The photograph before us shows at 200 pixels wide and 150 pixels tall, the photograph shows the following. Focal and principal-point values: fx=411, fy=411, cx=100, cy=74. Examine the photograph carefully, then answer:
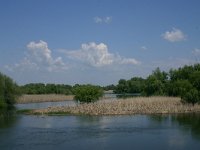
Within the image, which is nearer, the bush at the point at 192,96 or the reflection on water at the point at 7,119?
the reflection on water at the point at 7,119

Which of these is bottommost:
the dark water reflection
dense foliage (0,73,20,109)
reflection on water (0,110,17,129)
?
the dark water reflection

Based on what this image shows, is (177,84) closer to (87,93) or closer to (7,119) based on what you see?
(87,93)

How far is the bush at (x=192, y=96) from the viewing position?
183 feet

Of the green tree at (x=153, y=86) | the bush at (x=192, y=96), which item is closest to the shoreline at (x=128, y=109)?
the bush at (x=192, y=96)

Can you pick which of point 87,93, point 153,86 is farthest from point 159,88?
point 87,93

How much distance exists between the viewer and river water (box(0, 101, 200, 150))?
29.9m

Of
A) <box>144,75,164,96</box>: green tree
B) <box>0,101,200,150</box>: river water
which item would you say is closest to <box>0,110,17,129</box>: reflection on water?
<box>0,101,200,150</box>: river water

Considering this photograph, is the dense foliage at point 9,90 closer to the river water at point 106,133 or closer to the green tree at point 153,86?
the river water at point 106,133

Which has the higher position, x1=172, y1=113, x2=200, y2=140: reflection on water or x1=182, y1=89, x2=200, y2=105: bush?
x1=182, y1=89, x2=200, y2=105: bush

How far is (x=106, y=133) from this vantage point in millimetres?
35688

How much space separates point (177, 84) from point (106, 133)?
38.8 meters

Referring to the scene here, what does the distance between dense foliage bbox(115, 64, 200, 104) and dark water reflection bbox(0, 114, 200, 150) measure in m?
8.29

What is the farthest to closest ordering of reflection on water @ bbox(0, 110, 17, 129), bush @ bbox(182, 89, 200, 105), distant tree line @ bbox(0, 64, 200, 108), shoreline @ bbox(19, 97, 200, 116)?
distant tree line @ bbox(0, 64, 200, 108) → bush @ bbox(182, 89, 200, 105) → shoreline @ bbox(19, 97, 200, 116) → reflection on water @ bbox(0, 110, 17, 129)

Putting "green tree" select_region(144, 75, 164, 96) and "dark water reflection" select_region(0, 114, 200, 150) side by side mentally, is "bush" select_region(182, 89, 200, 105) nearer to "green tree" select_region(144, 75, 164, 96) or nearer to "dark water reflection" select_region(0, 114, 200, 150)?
"dark water reflection" select_region(0, 114, 200, 150)
